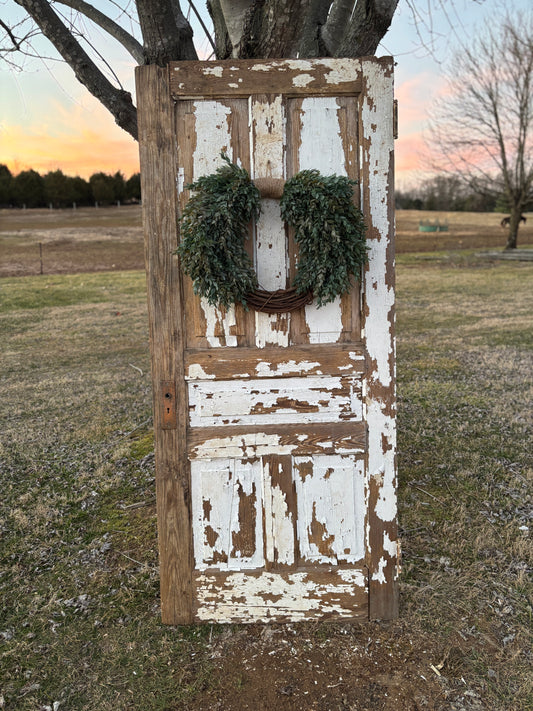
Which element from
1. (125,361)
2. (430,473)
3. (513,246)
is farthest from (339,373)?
(513,246)

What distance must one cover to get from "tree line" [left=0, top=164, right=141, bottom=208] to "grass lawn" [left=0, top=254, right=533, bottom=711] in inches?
2160

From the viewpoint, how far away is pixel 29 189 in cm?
5756

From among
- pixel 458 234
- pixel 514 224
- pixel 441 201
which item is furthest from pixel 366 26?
pixel 441 201

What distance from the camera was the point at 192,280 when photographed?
2564 mm

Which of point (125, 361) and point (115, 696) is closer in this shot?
point (115, 696)

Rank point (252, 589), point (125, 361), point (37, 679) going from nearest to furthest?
1. point (37, 679)
2. point (252, 589)
3. point (125, 361)

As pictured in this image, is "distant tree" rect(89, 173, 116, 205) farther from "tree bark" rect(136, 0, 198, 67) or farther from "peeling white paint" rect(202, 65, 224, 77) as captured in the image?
"peeling white paint" rect(202, 65, 224, 77)

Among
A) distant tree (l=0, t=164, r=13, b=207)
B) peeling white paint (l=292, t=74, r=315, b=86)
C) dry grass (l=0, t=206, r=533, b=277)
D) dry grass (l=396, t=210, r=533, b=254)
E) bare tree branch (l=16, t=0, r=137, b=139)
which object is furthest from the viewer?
distant tree (l=0, t=164, r=13, b=207)

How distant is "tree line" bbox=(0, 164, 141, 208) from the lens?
2258 inches

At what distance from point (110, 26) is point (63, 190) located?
195 ft

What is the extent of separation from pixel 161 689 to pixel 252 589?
0.61 m

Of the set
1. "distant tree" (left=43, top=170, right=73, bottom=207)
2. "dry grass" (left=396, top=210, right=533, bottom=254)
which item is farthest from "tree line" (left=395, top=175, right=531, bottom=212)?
"distant tree" (left=43, top=170, right=73, bottom=207)

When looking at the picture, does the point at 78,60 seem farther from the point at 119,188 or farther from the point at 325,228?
the point at 119,188

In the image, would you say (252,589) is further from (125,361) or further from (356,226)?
(125,361)
